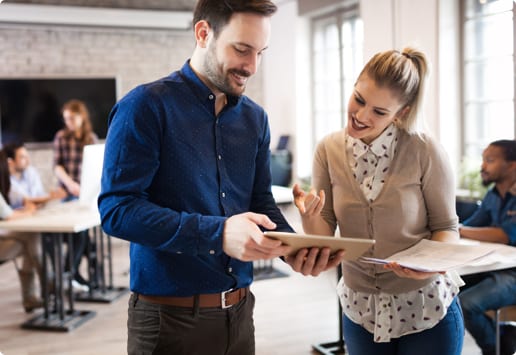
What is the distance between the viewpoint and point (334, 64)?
6531 millimetres

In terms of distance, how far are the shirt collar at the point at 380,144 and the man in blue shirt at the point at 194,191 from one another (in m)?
0.37

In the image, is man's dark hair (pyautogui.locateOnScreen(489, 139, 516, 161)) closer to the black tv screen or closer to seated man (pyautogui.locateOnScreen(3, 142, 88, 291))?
seated man (pyautogui.locateOnScreen(3, 142, 88, 291))

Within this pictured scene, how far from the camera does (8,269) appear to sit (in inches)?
233

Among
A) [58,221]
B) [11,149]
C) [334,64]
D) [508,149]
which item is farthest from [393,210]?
[334,64]

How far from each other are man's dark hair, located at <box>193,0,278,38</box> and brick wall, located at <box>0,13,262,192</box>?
5.91m

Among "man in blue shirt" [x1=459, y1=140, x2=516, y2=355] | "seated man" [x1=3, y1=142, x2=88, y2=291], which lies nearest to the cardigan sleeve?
Answer: "man in blue shirt" [x1=459, y1=140, x2=516, y2=355]

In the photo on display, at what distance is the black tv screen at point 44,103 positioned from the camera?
22.1 ft

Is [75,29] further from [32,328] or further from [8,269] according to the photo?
[32,328]

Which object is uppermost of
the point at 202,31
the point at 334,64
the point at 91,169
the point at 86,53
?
the point at 86,53

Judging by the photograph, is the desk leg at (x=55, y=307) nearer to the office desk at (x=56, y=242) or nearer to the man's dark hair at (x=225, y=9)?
the office desk at (x=56, y=242)

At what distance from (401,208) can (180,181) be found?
637 mm

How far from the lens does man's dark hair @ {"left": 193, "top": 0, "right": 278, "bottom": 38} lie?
1366 millimetres

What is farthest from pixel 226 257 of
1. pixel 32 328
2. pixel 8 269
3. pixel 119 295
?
pixel 8 269

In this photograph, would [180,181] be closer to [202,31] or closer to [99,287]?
[202,31]
